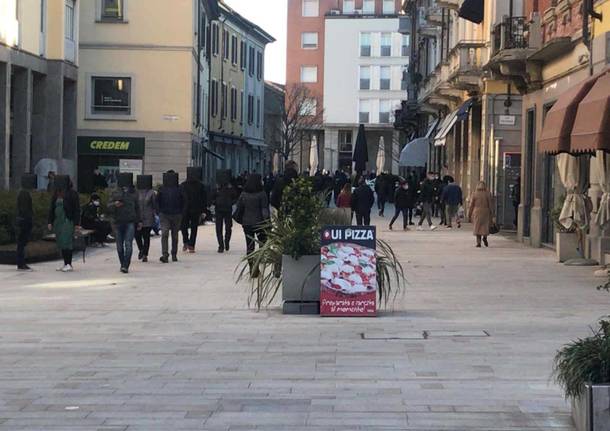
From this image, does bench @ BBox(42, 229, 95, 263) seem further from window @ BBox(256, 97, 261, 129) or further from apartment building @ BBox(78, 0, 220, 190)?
window @ BBox(256, 97, 261, 129)

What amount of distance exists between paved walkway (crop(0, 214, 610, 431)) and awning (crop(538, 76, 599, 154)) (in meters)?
2.71

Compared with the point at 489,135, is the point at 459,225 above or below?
below

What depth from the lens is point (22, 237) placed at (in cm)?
2098

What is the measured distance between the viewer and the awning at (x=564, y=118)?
67.4 feet

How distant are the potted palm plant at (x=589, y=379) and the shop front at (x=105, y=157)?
1691 inches

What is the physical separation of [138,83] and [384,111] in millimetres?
56673

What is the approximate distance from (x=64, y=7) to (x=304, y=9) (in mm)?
69383

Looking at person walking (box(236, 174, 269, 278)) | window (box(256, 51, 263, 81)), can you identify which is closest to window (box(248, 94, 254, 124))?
window (box(256, 51, 263, 81))

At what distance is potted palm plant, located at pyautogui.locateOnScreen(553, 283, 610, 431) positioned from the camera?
7.23 m

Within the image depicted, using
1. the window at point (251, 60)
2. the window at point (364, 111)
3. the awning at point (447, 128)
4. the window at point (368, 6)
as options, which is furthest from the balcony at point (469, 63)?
the window at point (368, 6)

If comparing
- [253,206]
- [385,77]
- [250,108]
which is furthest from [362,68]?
[253,206]

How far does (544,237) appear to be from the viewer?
28297mm

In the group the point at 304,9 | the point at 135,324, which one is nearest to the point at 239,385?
the point at 135,324

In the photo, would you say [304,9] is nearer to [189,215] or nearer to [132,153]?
[132,153]
